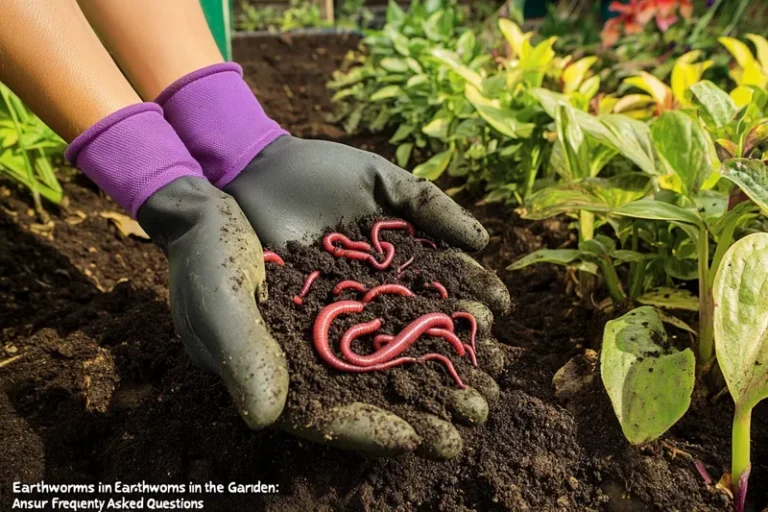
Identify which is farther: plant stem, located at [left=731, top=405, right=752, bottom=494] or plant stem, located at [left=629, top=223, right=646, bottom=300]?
plant stem, located at [left=629, top=223, right=646, bottom=300]

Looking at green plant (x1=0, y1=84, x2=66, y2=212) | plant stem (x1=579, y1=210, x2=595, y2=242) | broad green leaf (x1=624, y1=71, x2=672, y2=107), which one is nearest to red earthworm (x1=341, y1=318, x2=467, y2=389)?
plant stem (x1=579, y1=210, x2=595, y2=242)

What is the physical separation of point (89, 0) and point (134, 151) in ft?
2.93

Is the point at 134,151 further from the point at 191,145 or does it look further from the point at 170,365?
the point at 170,365

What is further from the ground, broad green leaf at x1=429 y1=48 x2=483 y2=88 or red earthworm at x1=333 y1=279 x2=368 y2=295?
red earthworm at x1=333 y1=279 x2=368 y2=295

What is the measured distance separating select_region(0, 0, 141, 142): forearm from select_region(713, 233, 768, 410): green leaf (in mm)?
2055

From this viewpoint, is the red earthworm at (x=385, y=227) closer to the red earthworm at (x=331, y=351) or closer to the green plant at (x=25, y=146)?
the red earthworm at (x=331, y=351)

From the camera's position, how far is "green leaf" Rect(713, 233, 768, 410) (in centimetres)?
189

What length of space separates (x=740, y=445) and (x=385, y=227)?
4.69ft

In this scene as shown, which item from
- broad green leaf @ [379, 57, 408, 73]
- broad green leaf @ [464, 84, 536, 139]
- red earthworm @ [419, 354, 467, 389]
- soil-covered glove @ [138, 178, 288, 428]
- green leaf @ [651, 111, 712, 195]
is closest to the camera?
soil-covered glove @ [138, 178, 288, 428]

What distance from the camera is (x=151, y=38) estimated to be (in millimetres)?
2682

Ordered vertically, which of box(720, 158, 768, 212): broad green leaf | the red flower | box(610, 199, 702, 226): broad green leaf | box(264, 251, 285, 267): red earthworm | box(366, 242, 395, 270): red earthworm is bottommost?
the red flower

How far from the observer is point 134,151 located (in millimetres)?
2254

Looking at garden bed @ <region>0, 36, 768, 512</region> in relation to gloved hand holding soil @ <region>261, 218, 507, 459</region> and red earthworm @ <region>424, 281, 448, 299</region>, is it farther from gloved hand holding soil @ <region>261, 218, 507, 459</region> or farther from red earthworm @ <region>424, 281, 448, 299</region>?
red earthworm @ <region>424, 281, 448, 299</region>

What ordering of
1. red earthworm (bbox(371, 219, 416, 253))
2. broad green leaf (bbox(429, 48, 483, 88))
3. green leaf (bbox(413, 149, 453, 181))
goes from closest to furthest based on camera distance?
red earthworm (bbox(371, 219, 416, 253))
broad green leaf (bbox(429, 48, 483, 88))
green leaf (bbox(413, 149, 453, 181))
